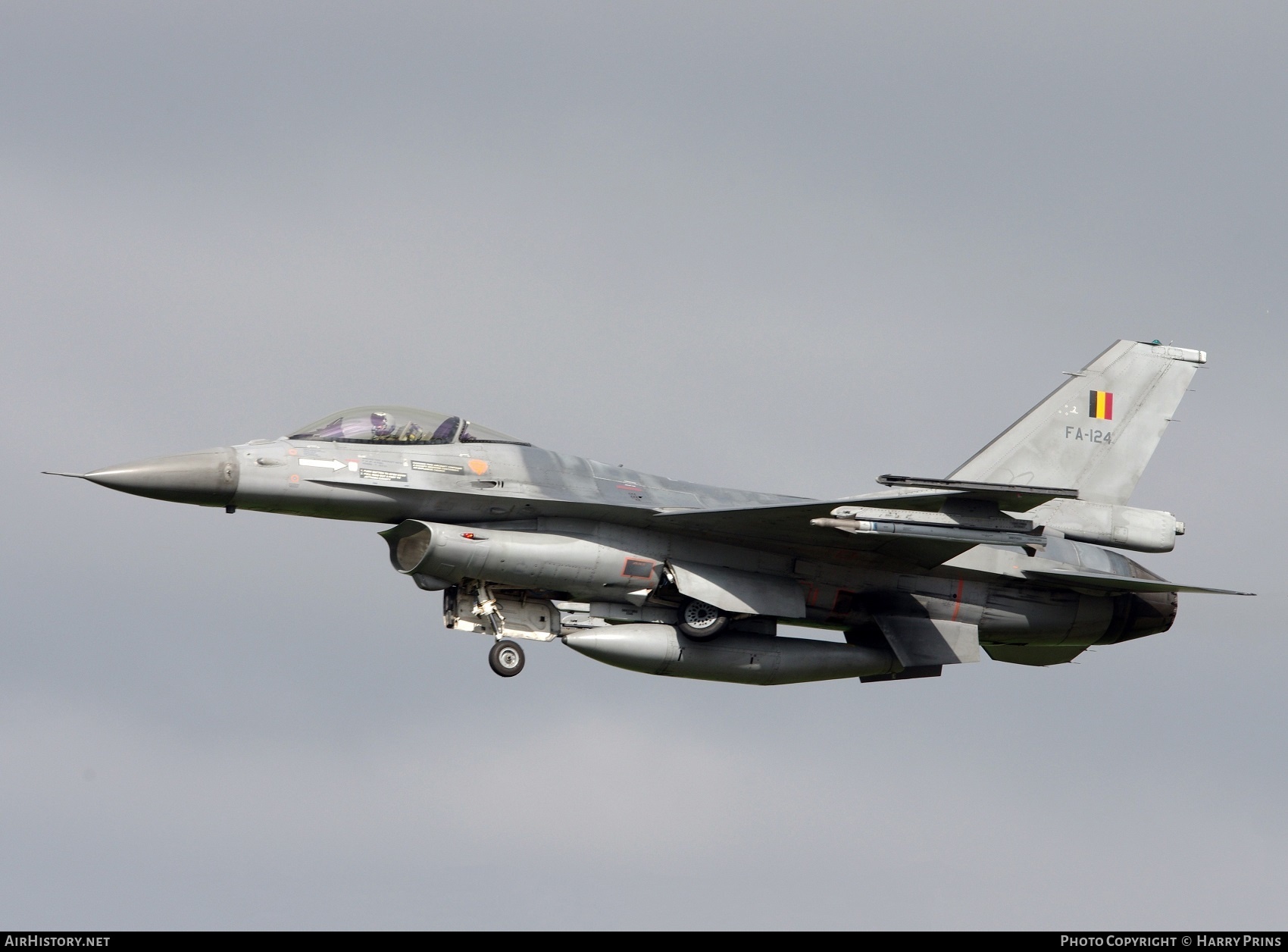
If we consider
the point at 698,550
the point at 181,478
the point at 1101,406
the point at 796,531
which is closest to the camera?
the point at 181,478

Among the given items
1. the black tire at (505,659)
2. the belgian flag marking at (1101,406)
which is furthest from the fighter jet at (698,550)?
the belgian flag marking at (1101,406)

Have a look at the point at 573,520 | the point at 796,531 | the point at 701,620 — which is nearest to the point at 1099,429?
the point at 796,531

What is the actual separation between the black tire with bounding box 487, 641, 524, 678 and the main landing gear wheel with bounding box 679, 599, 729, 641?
2.45 m

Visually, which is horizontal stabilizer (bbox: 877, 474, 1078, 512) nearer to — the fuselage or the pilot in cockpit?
the fuselage

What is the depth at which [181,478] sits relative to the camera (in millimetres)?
21047

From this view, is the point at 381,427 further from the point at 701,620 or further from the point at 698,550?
the point at 701,620

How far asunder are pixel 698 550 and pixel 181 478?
7.15 m

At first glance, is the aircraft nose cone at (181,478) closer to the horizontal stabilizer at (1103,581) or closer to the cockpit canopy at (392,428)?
the cockpit canopy at (392,428)

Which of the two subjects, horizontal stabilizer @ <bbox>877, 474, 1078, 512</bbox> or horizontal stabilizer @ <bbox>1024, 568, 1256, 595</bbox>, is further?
horizontal stabilizer @ <bbox>1024, 568, 1256, 595</bbox>

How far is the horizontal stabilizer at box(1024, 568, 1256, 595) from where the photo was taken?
2467cm

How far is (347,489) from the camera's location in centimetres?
2164

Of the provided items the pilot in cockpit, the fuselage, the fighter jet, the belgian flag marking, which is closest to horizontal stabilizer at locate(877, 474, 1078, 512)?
the fighter jet

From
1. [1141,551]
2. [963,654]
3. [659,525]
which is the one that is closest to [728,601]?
[659,525]
